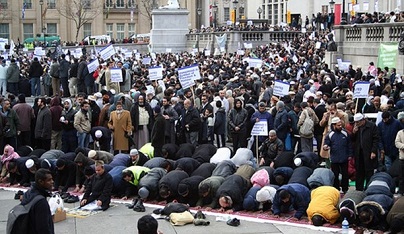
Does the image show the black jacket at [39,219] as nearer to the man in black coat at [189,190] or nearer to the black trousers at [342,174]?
the man in black coat at [189,190]

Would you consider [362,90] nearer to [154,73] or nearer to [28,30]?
[154,73]

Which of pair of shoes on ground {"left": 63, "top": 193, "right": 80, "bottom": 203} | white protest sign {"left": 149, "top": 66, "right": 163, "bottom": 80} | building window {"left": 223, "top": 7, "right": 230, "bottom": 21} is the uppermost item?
building window {"left": 223, "top": 7, "right": 230, "bottom": 21}

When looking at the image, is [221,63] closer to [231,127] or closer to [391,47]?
[391,47]

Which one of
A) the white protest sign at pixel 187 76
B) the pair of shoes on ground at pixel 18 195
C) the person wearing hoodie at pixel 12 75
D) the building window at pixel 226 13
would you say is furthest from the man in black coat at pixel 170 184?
the building window at pixel 226 13

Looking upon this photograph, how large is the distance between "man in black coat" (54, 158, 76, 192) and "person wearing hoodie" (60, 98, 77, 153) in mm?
2533

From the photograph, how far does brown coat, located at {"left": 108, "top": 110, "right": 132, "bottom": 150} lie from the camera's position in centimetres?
1781

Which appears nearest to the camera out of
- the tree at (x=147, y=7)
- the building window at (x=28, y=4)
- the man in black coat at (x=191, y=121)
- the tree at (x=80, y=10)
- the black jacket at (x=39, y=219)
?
the black jacket at (x=39, y=219)

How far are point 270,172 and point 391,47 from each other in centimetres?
1050

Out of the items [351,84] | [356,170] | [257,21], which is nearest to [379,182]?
[356,170]

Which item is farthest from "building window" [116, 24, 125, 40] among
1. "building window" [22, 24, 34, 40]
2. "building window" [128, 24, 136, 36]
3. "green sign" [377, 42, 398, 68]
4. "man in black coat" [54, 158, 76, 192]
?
"man in black coat" [54, 158, 76, 192]

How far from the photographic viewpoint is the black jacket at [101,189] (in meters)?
13.8

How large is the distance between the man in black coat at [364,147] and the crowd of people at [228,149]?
0.02 m

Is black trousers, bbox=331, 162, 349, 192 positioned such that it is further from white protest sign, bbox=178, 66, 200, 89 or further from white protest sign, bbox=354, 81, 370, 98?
white protest sign, bbox=178, 66, 200, 89

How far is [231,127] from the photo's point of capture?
1811 cm
